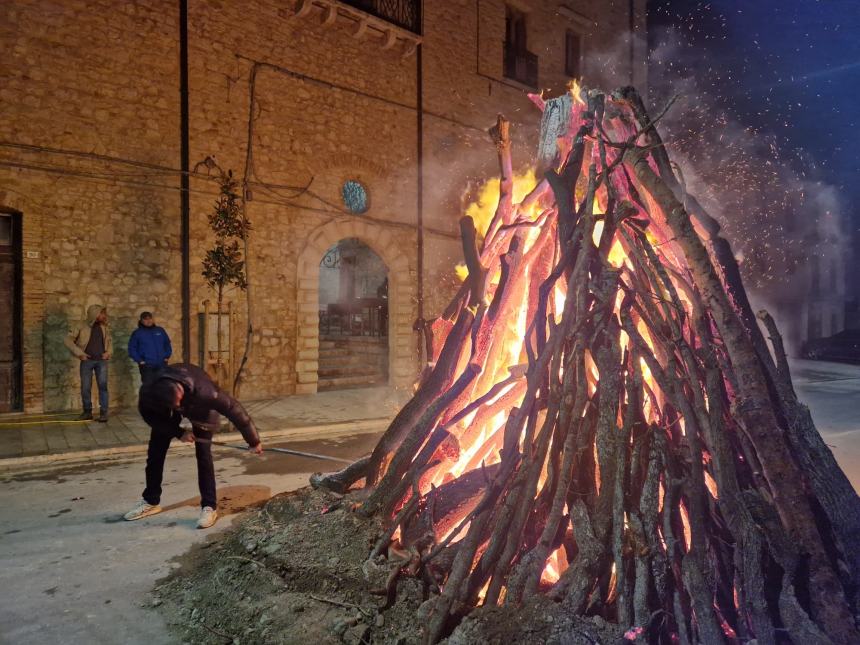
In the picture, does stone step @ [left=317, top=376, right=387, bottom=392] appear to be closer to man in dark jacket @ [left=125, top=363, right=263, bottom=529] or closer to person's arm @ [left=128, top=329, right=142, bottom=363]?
person's arm @ [left=128, top=329, right=142, bottom=363]

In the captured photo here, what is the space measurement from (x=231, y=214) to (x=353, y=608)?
9.77 m

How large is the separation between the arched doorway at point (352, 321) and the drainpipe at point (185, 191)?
3.13m

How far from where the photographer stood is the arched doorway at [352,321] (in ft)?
49.8

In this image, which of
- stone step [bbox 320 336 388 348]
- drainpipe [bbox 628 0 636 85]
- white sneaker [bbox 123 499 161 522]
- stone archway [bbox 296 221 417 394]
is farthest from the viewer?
drainpipe [bbox 628 0 636 85]

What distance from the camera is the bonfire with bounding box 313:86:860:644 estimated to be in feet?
9.70

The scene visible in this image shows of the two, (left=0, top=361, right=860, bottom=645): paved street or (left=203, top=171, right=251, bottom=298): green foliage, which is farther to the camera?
(left=203, top=171, right=251, bottom=298): green foliage

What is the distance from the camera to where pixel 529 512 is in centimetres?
334

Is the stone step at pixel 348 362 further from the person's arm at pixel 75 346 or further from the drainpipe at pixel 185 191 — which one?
the person's arm at pixel 75 346

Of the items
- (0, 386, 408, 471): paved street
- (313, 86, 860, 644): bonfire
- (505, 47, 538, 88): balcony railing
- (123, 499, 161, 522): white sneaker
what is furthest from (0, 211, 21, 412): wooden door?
(505, 47, 538, 88): balcony railing

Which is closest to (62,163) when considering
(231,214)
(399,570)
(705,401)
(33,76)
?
(33,76)

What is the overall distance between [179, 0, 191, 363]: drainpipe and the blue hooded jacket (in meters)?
1.66

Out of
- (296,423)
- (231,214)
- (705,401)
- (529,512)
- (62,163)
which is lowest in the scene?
(296,423)

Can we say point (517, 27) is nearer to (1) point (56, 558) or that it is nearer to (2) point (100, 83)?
(2) point (100, 83)

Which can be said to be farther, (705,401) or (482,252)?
(482,252)
